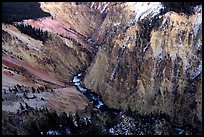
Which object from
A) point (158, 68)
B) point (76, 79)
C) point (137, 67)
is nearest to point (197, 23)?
point (158, 68)

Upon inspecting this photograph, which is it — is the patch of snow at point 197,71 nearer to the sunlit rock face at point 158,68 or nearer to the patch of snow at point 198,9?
the sunlit rock face at point 158,68

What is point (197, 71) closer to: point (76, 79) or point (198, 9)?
point (198, 9)

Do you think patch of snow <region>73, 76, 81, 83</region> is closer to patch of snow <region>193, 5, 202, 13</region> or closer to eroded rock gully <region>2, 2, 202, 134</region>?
eroded rock gully <region>2, 2, 202, 134</region>

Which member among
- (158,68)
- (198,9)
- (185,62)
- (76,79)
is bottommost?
(76,79)

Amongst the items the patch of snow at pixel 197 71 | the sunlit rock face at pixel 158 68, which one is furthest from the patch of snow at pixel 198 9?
the patch of snow at pixel 197 71

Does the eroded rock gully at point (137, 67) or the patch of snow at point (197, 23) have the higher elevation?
the patch of snow at point (197, 23)

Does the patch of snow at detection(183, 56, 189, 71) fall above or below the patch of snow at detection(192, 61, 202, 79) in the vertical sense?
above

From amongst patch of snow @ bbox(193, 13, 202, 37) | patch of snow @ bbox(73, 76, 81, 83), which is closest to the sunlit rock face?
patch of snow @ bbox(193, 13, 202, 37)


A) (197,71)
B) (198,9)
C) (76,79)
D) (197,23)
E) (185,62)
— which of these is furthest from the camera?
(76,79)

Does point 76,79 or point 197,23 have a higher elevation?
point 197,23
